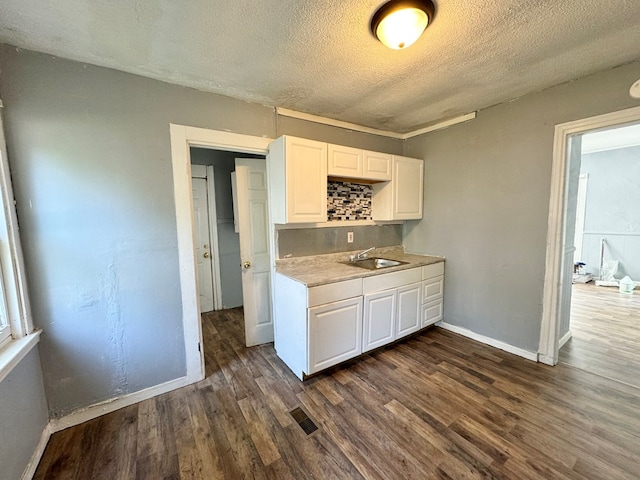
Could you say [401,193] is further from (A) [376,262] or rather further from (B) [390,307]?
(B) [390,307]

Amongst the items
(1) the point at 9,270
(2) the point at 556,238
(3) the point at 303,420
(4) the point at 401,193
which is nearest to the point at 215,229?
(1) the point at 9,270

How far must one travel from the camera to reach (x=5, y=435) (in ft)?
3.94

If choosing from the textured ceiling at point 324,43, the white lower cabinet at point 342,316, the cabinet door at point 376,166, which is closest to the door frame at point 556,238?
the textured ceiling at point 324,43

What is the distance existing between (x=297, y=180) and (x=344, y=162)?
558 millimetres

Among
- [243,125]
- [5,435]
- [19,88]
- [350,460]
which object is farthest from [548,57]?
[5,435]

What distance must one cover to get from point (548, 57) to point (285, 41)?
1734 millimetres

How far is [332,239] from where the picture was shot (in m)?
2.82

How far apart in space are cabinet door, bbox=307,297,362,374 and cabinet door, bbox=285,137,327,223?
0.82m

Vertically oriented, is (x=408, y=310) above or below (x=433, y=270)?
below

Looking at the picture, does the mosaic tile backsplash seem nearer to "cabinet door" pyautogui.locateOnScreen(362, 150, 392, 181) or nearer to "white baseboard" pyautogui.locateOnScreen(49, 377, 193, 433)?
"cabinet door" pyautogui.locateOnScreen(362, 150, 392, 181)

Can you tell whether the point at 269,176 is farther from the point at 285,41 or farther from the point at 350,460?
the point at 350,460

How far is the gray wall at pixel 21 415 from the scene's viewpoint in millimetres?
1206

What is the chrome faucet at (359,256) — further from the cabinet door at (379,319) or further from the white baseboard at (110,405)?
the white baseboard at (110,405)

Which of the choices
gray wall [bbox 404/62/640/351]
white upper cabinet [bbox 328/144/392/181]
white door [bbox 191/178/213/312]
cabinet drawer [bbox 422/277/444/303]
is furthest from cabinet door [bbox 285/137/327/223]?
white door [bbox 191/178/213/312]
